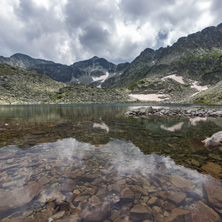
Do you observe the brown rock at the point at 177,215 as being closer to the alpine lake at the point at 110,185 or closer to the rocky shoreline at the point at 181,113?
the alpine lake at the point at 110,185

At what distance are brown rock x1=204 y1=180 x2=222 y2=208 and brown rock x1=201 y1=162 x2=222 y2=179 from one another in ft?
2.49

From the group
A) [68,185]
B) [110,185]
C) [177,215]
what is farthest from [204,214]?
[68,185]

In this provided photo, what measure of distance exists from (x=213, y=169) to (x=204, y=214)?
12.6ft

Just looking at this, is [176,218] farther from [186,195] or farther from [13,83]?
[13,83]

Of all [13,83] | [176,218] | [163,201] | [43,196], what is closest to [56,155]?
[43,196]

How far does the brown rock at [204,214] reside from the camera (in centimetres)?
394

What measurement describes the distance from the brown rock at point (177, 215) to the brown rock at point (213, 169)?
10.9 ft

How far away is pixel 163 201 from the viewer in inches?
185

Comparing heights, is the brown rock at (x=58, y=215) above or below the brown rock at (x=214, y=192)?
above

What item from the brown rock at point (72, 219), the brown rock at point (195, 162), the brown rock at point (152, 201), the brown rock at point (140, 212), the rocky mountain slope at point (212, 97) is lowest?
the brown rock at point (195, 162)

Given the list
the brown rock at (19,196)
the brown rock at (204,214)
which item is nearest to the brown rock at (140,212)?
the brown rock at (204,214)

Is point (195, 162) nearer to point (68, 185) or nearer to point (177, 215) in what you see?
point (177, 215)

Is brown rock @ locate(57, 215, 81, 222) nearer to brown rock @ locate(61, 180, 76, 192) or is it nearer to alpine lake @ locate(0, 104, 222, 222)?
alpine lake @ locate(0, 104, 222, 222)

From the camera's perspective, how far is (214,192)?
16.8 ft
